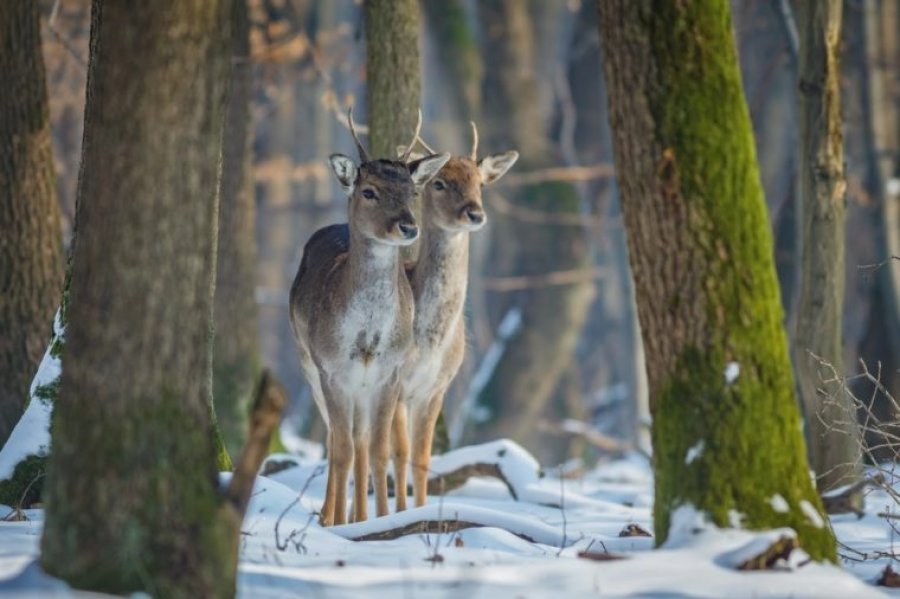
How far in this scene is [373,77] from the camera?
12.0 metres

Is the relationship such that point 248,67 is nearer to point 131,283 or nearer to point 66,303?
point 66,303

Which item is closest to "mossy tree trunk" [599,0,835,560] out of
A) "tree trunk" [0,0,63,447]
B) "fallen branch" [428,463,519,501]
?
"fallen branch" [428,463,519,501]

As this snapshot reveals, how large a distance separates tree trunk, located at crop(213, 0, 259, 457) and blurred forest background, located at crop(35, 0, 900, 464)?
1.32 metres

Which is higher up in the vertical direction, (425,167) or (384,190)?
(425,167)

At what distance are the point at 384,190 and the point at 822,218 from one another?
10.7 ft


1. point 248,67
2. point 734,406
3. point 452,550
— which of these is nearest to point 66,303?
point 452,550

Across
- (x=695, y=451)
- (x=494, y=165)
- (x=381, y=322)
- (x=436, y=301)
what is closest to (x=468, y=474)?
(x=436, y=301)

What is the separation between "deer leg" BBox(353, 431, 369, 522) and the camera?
30.8 feet

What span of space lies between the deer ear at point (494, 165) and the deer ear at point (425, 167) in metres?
0.98

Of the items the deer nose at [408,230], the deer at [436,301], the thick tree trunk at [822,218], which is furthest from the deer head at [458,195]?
the thick tree trunk at [822,218]

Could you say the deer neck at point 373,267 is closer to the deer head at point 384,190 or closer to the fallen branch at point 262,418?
the deer head at point 384,190

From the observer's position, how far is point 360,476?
9.52m

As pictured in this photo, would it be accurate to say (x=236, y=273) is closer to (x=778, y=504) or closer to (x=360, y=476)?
(x=360, y=476)

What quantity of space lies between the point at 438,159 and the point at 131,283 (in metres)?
4.10
